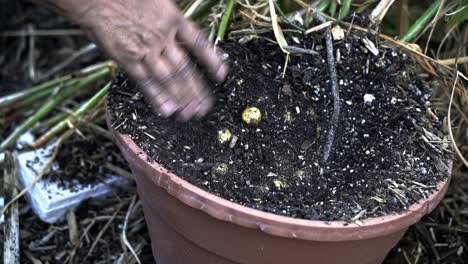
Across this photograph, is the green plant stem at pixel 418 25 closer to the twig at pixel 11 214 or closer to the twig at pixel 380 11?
the twig at pixel 380 11

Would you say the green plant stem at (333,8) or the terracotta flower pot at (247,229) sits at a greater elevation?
the green plant stem at (333,8)

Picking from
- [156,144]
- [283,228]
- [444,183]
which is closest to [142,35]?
[156,144]

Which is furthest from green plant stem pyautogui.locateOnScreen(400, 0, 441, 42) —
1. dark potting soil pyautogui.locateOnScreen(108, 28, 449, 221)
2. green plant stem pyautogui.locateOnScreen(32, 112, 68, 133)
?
green plant stem pyautogui.locateOnScreen(32, 112, 68, 133)

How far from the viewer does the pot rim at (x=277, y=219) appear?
38.7 inches

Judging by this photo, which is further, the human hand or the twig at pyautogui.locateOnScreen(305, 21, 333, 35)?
the twig at pyautogui.locateOnScreen(305, 21, 333, 35)

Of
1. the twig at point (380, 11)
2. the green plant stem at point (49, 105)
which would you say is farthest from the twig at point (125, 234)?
the twig at point (380, 11)

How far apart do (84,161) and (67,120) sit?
115 millimetres

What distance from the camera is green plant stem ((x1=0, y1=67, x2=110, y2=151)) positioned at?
1617 millimetres

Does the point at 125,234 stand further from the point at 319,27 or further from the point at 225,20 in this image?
the point at 319,27

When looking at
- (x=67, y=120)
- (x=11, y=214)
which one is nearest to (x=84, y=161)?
(x=67, y=120)

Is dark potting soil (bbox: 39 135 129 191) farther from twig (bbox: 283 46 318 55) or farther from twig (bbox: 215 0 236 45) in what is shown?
twig (bbox: 283 46 318 55)

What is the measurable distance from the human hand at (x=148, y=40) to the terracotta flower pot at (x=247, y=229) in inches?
4.9

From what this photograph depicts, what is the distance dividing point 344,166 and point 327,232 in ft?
0.67

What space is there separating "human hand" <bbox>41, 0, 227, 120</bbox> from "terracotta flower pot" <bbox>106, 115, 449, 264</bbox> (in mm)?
123
